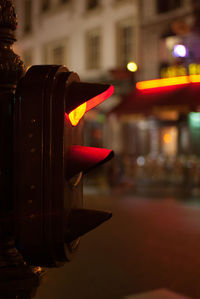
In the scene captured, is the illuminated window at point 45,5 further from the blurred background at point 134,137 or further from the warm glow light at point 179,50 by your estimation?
the warm glow light at point 179,50

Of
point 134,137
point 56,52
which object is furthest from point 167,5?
point 56,52

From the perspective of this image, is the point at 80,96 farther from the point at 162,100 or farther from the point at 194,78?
the point at 194,78

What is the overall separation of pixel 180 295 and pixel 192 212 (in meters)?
6.41

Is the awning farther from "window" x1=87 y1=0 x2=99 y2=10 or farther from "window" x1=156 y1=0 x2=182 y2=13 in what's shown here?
"window" x1=87 y1=0 x2=99 y2=10

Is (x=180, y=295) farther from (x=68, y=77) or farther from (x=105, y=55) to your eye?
(x=105, y=55)

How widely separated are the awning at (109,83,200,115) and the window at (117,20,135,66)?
3805mm

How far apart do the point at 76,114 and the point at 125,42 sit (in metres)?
21.0

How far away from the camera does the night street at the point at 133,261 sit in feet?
16.9

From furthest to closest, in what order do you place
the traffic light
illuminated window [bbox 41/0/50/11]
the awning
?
illuminated window [bbox 41/0/50/11] < the awning < the traffic light

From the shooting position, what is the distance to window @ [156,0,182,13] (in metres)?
19.8

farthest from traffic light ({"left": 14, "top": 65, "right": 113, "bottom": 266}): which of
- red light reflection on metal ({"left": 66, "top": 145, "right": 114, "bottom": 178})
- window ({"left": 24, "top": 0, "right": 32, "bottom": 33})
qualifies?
window ({"left": 24, "top": 0, "right": 32, "bottom": 33})

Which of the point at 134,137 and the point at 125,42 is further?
the point at 125,42

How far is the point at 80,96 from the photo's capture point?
177cm

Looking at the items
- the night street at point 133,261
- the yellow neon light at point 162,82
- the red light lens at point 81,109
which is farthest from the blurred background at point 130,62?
the red light lens at point 81,109
